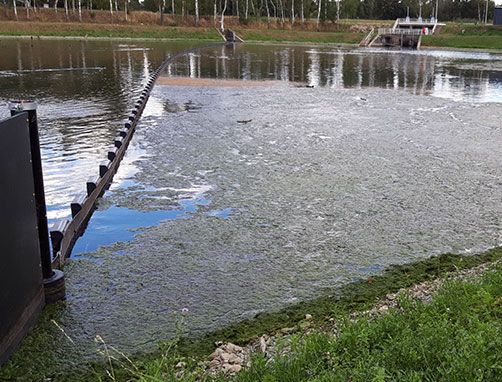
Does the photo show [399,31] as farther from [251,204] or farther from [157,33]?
[251,204]

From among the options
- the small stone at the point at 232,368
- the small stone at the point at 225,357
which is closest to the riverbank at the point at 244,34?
the small stone at the point at 225,357

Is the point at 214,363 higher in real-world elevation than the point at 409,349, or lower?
lower

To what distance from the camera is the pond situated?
560 centimetres

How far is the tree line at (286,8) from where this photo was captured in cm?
7639

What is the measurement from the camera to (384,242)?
A: 277 inches

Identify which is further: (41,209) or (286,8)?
(286,8)

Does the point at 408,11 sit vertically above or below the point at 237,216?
above

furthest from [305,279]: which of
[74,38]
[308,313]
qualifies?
[74,38]

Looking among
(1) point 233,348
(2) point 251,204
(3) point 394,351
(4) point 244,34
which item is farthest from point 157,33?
(3) point 394,351

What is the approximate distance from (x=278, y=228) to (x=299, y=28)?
76788mm

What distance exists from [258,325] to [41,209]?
90.4 inches

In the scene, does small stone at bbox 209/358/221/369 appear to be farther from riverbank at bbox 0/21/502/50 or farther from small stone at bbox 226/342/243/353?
riverbank at bbox 0/21/502/50

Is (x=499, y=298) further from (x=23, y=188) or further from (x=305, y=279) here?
(x=23, y=188)

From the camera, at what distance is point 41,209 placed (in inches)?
204
